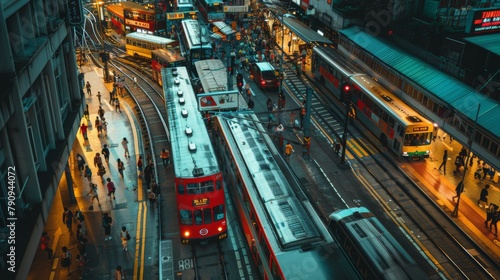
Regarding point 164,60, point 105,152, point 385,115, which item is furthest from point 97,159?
point 385,115

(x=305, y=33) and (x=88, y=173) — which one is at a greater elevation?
(x=305, y=33)

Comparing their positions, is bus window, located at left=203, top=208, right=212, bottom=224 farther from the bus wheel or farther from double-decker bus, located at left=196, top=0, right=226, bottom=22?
double-decker bus, located at left=196, top=0, right=226, bottom=22

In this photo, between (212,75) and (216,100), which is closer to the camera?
(216,100)

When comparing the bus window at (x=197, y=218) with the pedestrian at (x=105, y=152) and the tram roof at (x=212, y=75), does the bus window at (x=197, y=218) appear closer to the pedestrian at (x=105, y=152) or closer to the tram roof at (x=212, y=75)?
the pedestrian at (x=105, y=152)

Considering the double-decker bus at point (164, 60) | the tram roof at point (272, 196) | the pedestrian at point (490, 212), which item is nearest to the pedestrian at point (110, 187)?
the tram roof at point (272, 196)

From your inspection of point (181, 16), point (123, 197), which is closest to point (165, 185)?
point (123, 197)

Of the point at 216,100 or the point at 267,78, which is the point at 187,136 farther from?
the point at 267,78

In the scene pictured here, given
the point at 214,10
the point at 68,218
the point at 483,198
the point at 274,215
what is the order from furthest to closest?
the point at 214,10 → the point at 483,198 → the point at 68,218 → the point at 274,215
